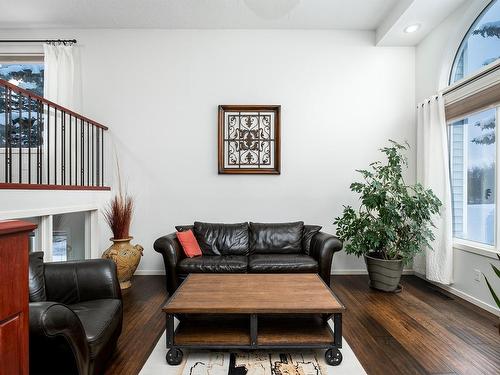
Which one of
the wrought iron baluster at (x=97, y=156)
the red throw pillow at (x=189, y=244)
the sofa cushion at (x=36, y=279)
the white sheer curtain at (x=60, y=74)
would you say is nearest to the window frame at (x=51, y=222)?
the wrought iron baluster at (x=97, y=156)

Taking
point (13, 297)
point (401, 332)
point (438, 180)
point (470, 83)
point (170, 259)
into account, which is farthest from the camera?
point (438, 180)

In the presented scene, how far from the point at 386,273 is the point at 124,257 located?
3232 mm

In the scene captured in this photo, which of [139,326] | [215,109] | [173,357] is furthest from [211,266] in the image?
[215,109]

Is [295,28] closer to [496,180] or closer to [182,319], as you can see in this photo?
[496,180]

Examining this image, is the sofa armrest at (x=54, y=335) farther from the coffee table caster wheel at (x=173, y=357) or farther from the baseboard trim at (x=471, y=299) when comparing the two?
the baseboard trim at (x=471, y=299)

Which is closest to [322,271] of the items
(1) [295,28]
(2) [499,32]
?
(2) [499,32]

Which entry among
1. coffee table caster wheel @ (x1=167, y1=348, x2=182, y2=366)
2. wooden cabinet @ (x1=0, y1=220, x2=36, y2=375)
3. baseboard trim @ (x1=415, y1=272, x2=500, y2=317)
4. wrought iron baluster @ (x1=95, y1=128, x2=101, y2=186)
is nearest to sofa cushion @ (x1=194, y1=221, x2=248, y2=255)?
wrought iron baluster @ (x1=95, y1=128, x2=101, y2=186)

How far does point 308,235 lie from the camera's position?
380 cm

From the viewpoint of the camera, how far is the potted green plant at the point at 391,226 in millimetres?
3301

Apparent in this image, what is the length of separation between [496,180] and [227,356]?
3.10m

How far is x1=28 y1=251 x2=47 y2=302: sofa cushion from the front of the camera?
185cm

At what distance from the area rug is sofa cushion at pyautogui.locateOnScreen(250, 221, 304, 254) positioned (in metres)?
1.66

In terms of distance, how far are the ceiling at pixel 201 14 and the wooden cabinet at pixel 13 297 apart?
10.8 feet

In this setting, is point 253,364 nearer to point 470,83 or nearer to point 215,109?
point 215,109
